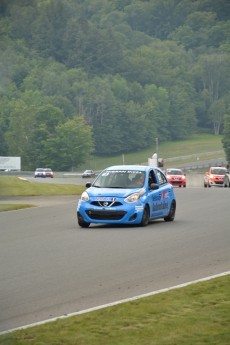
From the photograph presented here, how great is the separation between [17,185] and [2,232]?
98.7ft

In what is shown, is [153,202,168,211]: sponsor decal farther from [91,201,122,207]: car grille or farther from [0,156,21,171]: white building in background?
[0,156,21,171]: white building in background

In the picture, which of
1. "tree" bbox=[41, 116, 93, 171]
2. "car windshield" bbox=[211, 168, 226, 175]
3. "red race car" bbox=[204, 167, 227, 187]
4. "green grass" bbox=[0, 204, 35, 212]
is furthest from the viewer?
"tree" bbox=[41, 116, 93, 171]

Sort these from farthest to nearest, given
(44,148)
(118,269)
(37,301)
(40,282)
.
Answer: (44,148)
(118,269)
(40,282)
(37,301)

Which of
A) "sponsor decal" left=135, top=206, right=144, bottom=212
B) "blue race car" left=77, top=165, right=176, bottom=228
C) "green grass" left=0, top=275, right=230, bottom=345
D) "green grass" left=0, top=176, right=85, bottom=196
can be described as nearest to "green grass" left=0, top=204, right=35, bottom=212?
"blue race car" left=77, top=165, right=176, bottom=228

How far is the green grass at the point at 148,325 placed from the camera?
953 centimetres

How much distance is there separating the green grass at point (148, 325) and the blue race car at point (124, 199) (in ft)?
38.9

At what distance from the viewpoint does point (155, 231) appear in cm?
2294

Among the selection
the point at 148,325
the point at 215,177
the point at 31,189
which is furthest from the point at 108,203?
the point at 215,177

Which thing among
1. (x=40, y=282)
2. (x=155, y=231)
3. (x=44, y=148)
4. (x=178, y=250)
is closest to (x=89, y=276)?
(x=40, y=282)

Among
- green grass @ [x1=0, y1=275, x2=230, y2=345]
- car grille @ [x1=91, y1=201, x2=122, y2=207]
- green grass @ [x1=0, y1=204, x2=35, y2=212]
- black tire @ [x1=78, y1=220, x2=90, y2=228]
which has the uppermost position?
car grille @ [x1=91, y1=201, x2=122, y2=207]

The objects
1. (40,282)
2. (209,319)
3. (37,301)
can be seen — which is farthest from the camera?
(40,282)

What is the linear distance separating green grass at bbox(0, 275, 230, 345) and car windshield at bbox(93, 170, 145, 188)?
1290 cm

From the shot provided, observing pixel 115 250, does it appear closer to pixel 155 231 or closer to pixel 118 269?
pixel 118 269

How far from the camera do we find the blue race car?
24.0m
